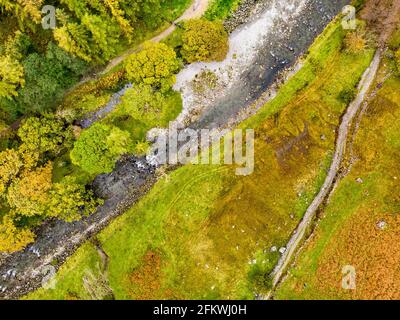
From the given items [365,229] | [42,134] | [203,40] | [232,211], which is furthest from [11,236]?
[365,229]

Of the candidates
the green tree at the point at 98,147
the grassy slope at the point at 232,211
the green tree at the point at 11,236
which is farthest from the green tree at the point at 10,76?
the grassy slope at the point at 232,211

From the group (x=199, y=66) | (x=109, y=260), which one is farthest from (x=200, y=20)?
(x=109, y=260)

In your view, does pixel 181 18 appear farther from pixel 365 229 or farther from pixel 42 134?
pixel 365 229

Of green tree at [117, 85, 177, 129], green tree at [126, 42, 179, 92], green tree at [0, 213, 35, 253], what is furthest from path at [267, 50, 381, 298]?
green tree at [0, 213, 35, 253]

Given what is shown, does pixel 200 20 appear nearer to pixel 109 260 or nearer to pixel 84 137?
pixel 84 137

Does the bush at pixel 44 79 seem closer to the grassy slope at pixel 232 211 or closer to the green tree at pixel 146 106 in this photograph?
the green tree at pixel 146 106
